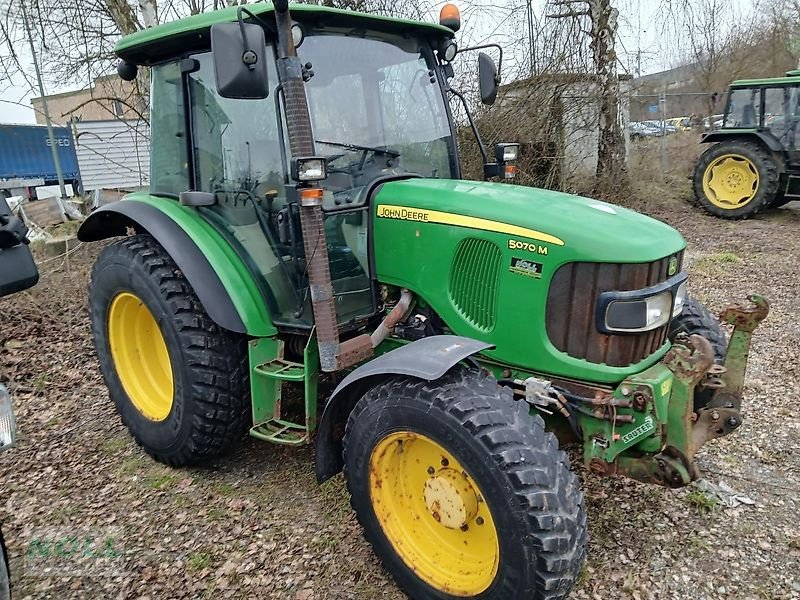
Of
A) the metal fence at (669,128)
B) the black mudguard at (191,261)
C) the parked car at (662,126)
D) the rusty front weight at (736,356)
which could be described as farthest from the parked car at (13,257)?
the parked car at (662,126)

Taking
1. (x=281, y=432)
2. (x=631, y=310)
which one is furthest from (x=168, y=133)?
(x=631, y=310)

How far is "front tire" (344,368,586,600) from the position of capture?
2.14 meters

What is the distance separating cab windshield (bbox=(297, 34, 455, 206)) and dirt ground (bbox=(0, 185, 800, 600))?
1599mm

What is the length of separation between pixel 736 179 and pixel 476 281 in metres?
9.45

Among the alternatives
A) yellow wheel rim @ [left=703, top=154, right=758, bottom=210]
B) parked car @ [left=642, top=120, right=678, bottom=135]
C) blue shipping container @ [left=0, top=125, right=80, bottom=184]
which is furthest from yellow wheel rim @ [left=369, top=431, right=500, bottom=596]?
blue shipping container @ [left=0, top=125, right=80, bottom=184]

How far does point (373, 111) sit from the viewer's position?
3123 mm

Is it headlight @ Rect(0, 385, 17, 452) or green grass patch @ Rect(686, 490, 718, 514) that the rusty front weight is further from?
headlight @ Rect(0, 385, 17, 452)

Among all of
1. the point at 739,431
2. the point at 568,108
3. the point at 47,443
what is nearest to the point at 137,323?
the point at 47,443

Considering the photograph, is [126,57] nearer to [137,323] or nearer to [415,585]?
[137,323]

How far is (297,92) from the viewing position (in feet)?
8.48

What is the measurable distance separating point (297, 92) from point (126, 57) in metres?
1.48

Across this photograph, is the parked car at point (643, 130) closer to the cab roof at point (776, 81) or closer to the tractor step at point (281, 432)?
the cab roof at point (776, 81)

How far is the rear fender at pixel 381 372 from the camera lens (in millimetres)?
2377

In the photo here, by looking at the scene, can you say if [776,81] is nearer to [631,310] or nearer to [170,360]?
[631,310]
